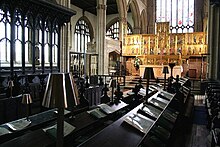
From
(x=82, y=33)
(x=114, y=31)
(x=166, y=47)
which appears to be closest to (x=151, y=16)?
(x=114, y=31)

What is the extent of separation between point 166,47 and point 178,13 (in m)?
6.31

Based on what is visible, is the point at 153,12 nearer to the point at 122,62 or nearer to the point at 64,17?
the point at 122,62

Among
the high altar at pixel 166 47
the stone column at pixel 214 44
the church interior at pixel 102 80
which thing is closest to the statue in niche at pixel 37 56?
the church interior at pixel 102 80

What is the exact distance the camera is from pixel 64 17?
9258 mm

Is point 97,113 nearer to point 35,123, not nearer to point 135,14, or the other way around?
point 35,123

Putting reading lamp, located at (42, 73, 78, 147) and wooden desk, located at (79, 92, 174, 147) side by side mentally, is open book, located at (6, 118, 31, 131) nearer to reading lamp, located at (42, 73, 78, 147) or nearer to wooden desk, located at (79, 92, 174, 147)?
wooden desk, located at (79, 92, 174, 147)

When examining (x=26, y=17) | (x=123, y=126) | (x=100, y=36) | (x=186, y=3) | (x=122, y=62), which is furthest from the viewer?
(x=186, y=3)

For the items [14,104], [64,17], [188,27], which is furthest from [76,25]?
[14,104]

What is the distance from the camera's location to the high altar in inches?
747

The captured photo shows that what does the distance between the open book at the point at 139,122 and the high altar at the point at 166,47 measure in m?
15.9

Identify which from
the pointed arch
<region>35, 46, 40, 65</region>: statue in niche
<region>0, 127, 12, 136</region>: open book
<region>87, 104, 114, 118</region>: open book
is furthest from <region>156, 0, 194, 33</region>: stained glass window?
<region>0, 127, 12, 136</region>: open book

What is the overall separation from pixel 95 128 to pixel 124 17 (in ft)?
57.9

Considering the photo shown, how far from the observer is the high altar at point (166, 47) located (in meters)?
19.0

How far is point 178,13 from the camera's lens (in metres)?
23.7
